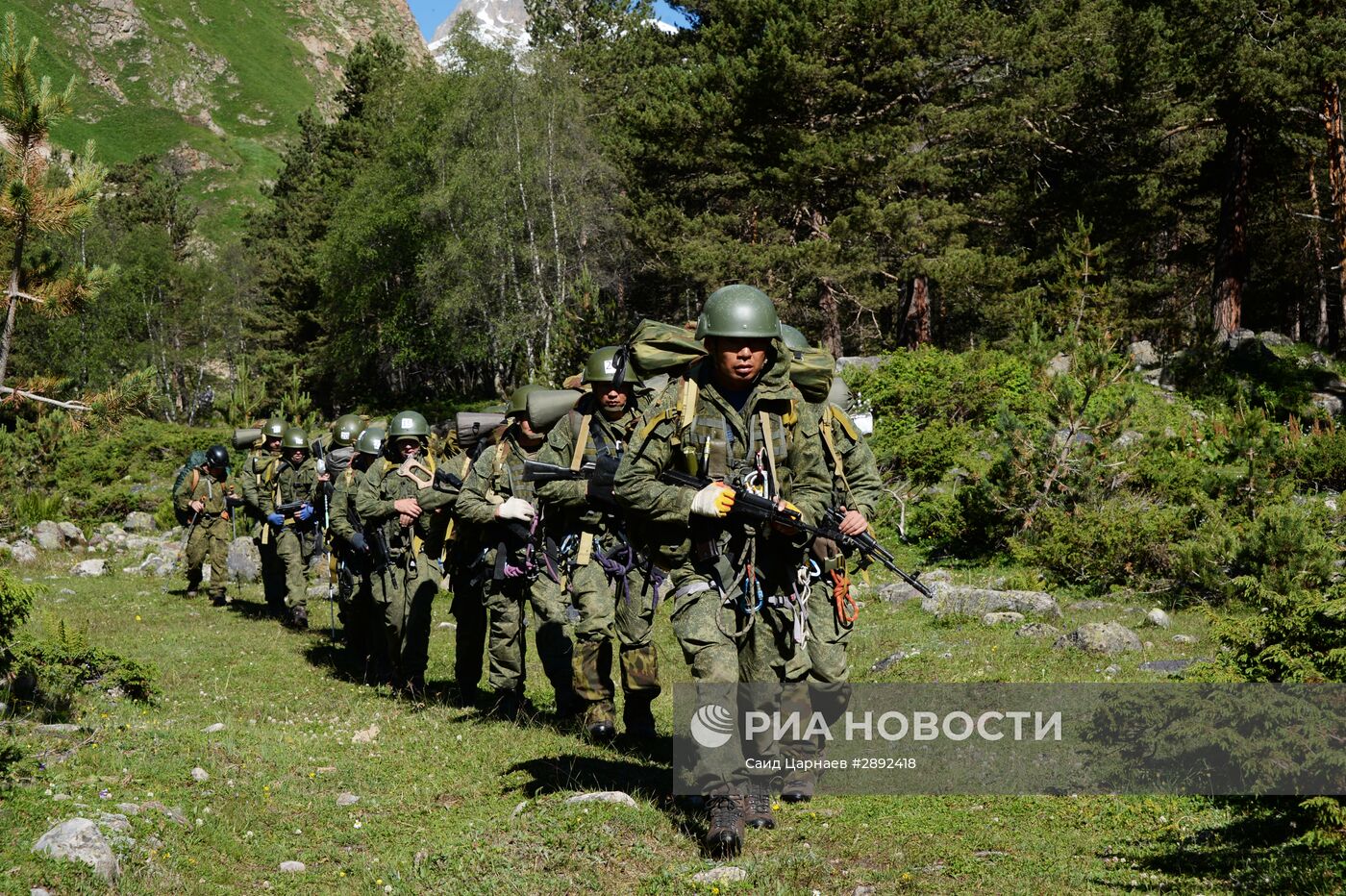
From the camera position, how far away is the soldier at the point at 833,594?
649 cm

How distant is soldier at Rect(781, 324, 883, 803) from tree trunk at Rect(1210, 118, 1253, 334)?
25686 mm

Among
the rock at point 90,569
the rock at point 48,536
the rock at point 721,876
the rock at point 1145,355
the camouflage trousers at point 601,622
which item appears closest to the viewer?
the rock at point 721,876

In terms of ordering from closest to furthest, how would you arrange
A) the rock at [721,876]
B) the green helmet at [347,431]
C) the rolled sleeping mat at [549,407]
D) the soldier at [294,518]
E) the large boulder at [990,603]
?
1. the rock at [721,876]
2. the rolled sleeping mat at [549,407]
3. the large boulder at [990,603]
4. the green helmet at [347,431]
5. the soldier at [294,518]

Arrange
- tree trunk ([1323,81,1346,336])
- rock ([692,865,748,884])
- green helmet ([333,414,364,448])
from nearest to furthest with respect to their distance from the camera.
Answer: rock ([692,865,748,884])
green helmet ([333,414,364,448])
tree trunk ([1323,81,1346,336])

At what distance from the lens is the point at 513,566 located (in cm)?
928

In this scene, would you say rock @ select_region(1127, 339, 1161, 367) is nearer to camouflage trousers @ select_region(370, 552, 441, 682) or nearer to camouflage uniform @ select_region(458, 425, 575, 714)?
camouflage trousers @ select_region(370, 552, 441, 682)

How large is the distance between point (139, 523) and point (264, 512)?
13647 millimetres

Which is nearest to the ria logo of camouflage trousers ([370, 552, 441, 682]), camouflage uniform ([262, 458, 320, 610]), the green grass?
the green grass

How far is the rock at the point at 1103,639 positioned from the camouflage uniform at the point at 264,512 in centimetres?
1108

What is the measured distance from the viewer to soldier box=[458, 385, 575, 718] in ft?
30.0

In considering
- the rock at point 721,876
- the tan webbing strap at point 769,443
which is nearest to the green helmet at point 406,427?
the tan webbing strap at point 769,443

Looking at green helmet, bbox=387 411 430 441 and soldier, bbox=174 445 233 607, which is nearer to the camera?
A: green helmet, bbox=387 411 430 441

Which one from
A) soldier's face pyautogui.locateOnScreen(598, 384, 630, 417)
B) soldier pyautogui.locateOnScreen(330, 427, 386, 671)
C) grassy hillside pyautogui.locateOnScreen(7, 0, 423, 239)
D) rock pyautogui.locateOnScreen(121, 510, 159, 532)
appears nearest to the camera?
soldier's face pyautogui.locateOnScreen(598, 384, 630, 417)

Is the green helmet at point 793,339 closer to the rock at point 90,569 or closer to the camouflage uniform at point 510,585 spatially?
the camouflage uniform at point 510,585
